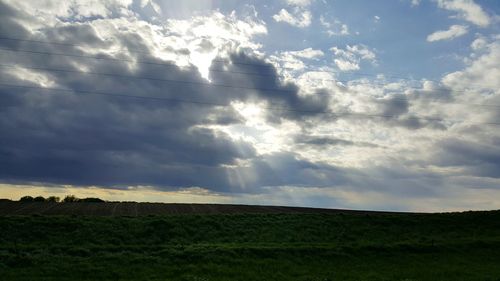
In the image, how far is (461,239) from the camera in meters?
56.6

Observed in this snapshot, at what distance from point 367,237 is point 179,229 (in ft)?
74.7

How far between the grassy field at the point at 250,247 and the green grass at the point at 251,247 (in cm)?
9

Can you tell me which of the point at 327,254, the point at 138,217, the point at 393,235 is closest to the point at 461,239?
the point at 393,235

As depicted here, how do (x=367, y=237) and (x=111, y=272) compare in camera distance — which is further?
(x=367, y=237)

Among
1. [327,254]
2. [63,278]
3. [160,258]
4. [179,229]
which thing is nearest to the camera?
[63,278]

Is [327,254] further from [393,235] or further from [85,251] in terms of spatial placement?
[85,251]

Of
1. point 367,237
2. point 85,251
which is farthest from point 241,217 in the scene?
point 85,251

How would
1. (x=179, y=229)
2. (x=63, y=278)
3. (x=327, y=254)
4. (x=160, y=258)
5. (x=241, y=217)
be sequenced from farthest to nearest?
1. (x=241, y=217)
2. (x=179, y=229)
3. (x=327, y=254)
4. (x=160, y=258)
5. (x=63, y=278)

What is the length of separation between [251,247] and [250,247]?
0.10 metres

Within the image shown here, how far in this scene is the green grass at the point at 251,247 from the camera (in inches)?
1475

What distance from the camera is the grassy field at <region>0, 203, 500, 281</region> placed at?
123ft

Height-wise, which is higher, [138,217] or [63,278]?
[138,217]

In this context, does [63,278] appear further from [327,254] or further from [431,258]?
[431,258]

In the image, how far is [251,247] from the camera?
46188 millimetres
